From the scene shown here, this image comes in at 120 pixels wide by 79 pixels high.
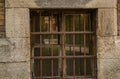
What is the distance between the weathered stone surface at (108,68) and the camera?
17.6ft

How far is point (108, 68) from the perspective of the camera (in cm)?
538

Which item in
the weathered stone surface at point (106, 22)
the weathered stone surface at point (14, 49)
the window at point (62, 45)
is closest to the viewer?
the weathered stone surface at point (14, 49)

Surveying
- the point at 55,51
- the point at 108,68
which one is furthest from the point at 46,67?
the point at 108,68

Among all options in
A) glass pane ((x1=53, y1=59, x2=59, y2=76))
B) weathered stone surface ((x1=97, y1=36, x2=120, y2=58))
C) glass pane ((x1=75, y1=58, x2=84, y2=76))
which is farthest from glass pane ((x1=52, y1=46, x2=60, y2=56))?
weathered stone surface ((x1=97, y1=36, x2=120, y2=58))

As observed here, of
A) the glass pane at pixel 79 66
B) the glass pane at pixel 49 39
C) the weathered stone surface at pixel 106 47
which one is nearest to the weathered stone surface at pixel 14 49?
the glass pane at pixel 49 39

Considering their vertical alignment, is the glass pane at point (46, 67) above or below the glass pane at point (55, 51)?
below

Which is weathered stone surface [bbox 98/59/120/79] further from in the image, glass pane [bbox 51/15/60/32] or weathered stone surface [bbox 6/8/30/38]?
weathered stone surface [bbox 6/8/30/38]

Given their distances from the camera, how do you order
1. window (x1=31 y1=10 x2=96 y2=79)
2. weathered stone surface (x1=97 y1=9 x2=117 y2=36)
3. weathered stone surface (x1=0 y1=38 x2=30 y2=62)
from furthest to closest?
window (x1=31 y1=10 x2=96 y2=79), weathered stone surface (x1=97 y1=9 x2=117 y2=36), weathered stone surface (x1=0 y1=38 x2=30 y2=62)

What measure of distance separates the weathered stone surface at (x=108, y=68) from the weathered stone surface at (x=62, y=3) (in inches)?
37.8

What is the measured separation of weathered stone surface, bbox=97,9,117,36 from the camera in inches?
211

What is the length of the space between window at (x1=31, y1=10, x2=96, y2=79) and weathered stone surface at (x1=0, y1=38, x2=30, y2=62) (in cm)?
24

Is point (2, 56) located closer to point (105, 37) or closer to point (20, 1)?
point (20, 1)

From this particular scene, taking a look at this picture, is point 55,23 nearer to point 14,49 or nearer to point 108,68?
point 14,49

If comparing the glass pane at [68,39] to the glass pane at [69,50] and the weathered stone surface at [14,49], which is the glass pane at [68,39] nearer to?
the glass pane at [69,50]
